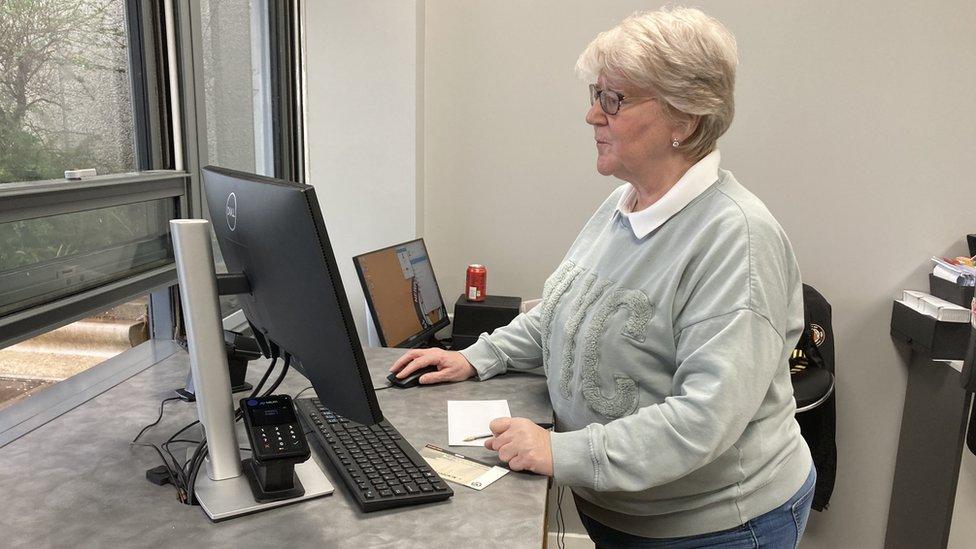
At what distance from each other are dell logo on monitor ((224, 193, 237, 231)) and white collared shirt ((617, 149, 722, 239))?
67 centimetres

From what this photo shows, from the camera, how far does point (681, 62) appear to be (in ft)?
4.06

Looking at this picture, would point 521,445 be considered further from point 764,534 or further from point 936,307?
point 936,307

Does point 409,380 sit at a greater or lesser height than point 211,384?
lesser

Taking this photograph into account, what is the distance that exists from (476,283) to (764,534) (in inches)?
54.9

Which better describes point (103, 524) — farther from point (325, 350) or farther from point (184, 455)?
point (325, 350)

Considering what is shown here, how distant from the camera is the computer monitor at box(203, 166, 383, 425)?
0.91 m

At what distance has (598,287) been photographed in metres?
1.35

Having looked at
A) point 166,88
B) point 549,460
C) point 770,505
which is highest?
point 166,88

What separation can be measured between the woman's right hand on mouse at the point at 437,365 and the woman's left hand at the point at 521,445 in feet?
1.20

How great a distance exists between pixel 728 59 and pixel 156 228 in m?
1.37

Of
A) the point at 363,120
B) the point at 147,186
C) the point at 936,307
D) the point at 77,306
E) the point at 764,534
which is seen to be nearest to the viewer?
the point at 764,534

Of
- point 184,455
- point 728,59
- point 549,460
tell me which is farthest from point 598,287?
point 184,455

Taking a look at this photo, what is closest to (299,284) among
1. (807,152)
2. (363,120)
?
(363,120)

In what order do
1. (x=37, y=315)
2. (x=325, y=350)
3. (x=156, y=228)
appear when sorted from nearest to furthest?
1. (x=325, y=350)
2. (x=37, y=315)
3. (x=156, y=228)
